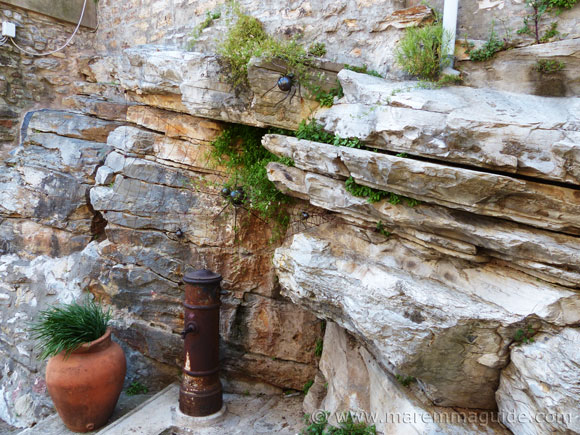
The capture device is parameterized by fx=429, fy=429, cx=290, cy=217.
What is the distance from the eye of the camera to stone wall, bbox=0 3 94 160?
575 centimetres

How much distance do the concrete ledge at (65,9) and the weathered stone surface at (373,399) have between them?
559 centimetres

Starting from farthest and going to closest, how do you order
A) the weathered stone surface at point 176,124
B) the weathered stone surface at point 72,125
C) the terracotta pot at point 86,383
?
the weathered stone surface at point 72,125 → the weathered stone surface at point 176,124 → the terracotta pot at point 86,383

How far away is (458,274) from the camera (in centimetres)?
285

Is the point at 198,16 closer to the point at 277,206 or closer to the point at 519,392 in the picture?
the point at 277,206

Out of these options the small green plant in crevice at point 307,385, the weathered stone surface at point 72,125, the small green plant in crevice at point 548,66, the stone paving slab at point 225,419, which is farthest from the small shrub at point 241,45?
the stone paving slab at point 225,419

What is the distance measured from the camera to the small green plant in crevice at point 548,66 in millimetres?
2797

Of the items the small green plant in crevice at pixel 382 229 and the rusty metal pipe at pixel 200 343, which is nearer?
the small green plant in crevice at pixel 382 229

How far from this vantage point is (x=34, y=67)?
6.00m

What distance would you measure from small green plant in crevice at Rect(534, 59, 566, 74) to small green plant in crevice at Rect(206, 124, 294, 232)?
219 centimetres

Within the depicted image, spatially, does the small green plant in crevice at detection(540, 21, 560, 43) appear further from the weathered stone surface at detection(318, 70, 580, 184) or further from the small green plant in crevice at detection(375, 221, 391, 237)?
the small green plant in crevice at detection(375, 221, 391, 237)

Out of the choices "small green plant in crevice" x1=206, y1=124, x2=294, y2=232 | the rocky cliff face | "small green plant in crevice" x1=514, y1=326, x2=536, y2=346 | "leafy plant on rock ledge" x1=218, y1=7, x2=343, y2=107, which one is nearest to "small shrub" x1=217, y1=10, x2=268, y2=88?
"leafy plant on rock ledge" x1=218, y1=7, x2=343, y2=107

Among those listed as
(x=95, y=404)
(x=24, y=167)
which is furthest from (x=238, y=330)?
(x=24, y=167)

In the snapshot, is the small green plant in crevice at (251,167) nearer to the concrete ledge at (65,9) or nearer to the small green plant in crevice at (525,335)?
the small green plant in crevice at (525,335)

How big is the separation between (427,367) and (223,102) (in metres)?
2.84
